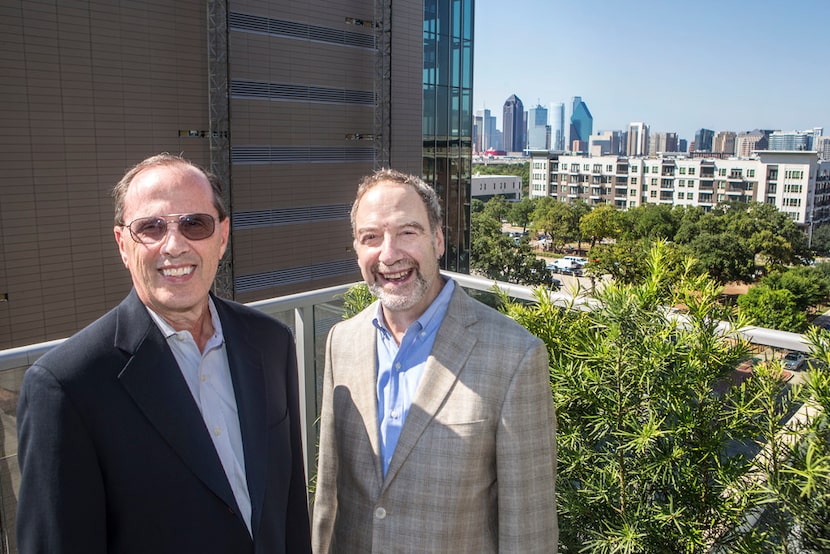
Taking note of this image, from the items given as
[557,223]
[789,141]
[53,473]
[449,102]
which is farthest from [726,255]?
[789,141]

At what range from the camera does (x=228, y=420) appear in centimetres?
145

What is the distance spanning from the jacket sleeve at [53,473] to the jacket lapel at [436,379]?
0.64 meters

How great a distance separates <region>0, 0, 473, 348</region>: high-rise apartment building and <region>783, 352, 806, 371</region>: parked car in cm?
1755

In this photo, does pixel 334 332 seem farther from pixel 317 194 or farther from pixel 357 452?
pixel 317 194

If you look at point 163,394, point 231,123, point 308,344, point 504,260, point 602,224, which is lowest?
point 504,260

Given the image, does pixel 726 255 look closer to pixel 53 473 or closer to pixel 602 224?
pixel 602 224

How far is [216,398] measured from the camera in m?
1.45

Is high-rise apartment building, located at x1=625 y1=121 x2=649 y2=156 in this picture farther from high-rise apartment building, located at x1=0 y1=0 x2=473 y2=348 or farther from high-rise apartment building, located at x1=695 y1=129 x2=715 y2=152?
high-rise apartment building, located at x1=0 y1=0 x2=473 y2=348

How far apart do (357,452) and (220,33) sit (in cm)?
1909

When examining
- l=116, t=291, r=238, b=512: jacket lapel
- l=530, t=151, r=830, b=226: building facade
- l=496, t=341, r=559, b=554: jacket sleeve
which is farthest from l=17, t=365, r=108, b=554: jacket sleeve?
l=530, t=151, r=830, b=226: building facade

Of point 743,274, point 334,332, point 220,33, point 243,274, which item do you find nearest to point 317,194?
point 243,274

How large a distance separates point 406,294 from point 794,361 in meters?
1.05

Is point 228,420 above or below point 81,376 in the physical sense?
below

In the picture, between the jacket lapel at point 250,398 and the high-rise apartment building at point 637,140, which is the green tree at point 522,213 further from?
the high-rise apartment building at point 637,140
